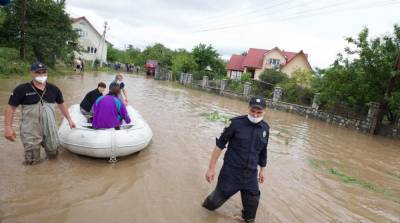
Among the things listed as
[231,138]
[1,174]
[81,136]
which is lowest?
[1,174]

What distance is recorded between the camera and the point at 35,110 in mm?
5328

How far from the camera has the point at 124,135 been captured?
246 inches

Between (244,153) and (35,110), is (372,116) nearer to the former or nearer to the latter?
(244,153)

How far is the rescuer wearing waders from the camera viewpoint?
513 cm

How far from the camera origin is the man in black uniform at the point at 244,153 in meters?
4.04

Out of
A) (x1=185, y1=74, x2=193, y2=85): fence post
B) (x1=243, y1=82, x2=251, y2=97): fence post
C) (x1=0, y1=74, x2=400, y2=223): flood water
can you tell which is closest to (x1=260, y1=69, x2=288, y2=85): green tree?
(x1=243, y1=82, x2=251, y2=97): fence post

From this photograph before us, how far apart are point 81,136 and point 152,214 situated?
7.66 feet

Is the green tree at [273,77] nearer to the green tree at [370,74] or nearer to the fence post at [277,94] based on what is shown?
the fence post at [277,94]

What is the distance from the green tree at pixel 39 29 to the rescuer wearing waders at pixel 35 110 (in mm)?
21619

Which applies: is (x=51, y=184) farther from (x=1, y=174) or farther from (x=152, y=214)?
(x=152, y=214)

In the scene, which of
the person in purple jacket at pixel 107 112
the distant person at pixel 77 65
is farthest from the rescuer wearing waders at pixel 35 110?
the distant person at pixel 77 65

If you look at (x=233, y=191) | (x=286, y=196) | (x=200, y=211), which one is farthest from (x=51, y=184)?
(x=286, y=196)

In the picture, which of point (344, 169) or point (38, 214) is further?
point (344, 169)

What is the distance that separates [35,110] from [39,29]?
22.7m
